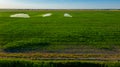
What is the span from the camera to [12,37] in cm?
3631

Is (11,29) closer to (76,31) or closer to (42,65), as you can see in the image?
(76,31)

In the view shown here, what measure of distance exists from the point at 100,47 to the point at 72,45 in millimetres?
2783

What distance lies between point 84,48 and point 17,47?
630cm

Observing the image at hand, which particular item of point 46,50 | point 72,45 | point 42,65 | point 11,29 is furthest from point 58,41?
point 42,65

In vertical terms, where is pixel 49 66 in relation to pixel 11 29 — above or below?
above

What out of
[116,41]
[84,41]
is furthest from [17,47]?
[116,41]

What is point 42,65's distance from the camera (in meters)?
17.0

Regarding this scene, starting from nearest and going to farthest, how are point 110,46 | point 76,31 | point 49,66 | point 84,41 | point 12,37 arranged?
Answer: point 49,66 < point 110,46 < point 84,41 < point 12,37 < point 76,31

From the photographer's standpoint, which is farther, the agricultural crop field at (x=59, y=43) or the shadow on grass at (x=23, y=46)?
the shadow on grass at (x=23, y=46)

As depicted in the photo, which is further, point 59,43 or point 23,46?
point 59,43

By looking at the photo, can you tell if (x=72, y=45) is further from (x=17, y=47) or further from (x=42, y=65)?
(x=42, y=65)

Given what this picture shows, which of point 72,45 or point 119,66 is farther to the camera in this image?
point 72,45

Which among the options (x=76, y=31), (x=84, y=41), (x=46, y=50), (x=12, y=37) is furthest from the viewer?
(x=76, y=31)

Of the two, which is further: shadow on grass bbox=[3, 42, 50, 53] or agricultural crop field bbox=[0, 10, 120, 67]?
shadow on grass bbox=[3, 42, 50, 53]
